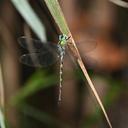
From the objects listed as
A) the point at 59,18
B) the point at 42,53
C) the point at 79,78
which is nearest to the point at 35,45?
the point at 42,53

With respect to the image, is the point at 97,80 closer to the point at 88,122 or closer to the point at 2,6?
the point at 88,122

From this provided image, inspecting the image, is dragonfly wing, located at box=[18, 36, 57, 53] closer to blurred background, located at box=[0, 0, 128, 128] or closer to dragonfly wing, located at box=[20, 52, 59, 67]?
dragonfly wing, located at box=[20, 52, 59, 67]

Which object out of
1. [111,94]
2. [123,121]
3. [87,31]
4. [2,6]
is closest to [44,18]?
[2,6]

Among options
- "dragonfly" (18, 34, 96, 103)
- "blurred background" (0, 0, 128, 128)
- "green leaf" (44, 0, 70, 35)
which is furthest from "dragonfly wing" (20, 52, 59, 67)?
"green leaf" (44, 0, 70, 35)

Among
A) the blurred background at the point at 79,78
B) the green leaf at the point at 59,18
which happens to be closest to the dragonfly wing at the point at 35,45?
the blurred background at the point at 79,78

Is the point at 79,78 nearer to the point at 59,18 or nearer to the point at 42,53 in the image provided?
the point at 42,53

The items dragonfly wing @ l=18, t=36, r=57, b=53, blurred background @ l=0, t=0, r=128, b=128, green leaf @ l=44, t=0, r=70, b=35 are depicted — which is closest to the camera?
green leaf @ l=44, t=0, r=70, b=35
